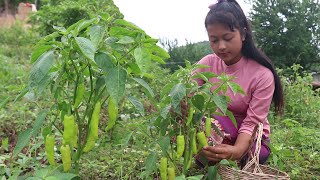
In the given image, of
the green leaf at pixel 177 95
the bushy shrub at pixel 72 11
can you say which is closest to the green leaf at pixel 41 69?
the green leaf at pixel 177 95

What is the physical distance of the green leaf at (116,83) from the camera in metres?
1.27

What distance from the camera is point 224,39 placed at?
2094 mm

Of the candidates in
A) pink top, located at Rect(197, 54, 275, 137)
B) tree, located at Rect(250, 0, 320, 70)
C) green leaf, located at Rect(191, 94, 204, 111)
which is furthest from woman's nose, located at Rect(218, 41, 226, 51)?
tree, located at Rect(250, 0, 320, 70)

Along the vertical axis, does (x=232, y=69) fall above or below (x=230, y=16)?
below

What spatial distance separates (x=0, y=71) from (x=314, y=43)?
1032 cm

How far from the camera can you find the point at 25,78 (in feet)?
15.7

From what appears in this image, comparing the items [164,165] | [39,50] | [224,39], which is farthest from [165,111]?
[224,39]

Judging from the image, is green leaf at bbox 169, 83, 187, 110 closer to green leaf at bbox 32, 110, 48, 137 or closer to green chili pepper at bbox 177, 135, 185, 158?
green chili pepper at bbox 177, 135, 185, 158

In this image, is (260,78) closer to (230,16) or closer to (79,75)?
(230,16)

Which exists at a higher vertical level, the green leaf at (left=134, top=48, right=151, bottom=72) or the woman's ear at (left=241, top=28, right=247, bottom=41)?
the woman's ear at (left=241, top=28, right=247, bottom=41)

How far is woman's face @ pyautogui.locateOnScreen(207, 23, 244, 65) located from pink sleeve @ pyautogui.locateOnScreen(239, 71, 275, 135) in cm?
21

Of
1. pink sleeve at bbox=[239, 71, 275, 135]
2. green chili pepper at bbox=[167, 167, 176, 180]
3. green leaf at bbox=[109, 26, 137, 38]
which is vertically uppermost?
green leaf at bbox=[109, 26, 137, 38]

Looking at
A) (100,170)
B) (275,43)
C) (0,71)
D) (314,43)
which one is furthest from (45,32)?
(314,43)

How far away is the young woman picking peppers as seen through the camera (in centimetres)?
208
